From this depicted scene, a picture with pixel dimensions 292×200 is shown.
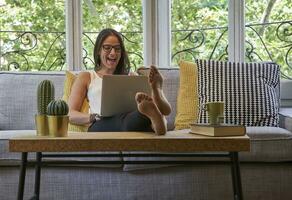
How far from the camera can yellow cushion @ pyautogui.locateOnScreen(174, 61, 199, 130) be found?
272 centimetres

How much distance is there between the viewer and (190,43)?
358cm

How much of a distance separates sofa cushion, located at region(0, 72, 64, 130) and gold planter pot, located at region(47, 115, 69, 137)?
44.3 inches

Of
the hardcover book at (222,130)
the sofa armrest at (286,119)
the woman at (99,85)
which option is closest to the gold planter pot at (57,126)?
the woman at (99,85)

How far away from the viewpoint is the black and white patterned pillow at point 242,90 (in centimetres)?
266

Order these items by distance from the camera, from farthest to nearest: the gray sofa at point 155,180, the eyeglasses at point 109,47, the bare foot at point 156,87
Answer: the eyeglasses at point 109,47
the gray sofa at point 155,180
the bare foot at point 156,87

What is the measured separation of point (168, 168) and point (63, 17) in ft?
5.68

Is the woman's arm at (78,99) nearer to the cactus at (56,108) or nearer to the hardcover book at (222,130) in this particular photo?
the cactus at (56,108)

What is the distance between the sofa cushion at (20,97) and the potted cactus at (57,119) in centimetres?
112

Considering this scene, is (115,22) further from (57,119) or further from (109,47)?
(57,119)

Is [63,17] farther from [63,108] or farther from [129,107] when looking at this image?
[63,108]

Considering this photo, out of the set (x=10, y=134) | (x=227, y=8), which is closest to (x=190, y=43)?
(x=227, y=8)

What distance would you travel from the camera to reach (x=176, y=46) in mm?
3598

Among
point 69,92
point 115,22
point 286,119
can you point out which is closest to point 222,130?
point 286,119

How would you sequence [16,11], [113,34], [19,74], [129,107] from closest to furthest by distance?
[129,107] < [113,34] < [19,74] < [16,11]
